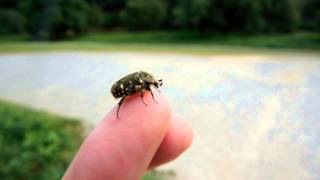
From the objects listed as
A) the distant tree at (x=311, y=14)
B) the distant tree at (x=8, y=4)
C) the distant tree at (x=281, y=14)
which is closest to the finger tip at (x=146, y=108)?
the distant tree at (x=281, y=14)

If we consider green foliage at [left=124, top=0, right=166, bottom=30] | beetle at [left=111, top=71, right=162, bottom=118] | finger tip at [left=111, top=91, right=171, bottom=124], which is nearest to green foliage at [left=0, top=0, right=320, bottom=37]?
green foliage at [left=124, top=0, right=166, bottom=30]

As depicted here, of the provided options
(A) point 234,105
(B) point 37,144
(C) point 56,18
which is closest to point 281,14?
(A) point 234,105

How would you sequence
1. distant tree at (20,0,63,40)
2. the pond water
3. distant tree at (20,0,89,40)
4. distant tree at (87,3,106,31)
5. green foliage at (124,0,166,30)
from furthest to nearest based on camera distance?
distant tree at (20,0,63,40), distant tree at (20,0,89,40), distant tree at (87,3,106,31), green foliage at (124,0,166,30), the pond water

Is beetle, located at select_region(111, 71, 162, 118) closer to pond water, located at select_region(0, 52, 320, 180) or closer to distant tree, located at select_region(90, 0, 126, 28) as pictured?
pond water, located at select_region(0, 52, 320, 180)

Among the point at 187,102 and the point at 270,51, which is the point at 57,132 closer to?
the point at 187,102

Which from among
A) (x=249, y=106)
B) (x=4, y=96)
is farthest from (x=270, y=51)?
(x=4, y=96)

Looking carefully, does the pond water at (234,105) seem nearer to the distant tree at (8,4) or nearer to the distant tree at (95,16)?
the distant tree at (95,16)

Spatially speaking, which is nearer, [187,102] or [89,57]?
[187,102]
